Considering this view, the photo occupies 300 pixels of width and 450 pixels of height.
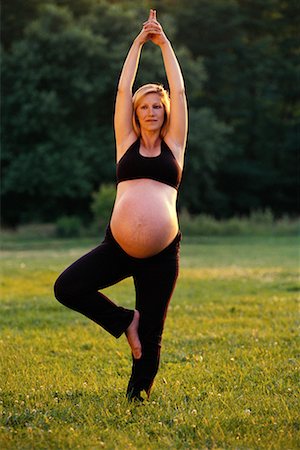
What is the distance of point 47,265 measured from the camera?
1972cm

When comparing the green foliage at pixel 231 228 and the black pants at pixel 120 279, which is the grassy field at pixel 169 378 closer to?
the black pants at pixel 120 279

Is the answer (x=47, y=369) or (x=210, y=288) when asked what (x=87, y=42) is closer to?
(x=210, y=288)

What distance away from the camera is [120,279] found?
5.40m

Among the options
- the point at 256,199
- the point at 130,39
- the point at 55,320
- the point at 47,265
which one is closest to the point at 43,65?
the point at 130,39

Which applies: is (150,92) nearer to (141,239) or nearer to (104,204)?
(141,239)

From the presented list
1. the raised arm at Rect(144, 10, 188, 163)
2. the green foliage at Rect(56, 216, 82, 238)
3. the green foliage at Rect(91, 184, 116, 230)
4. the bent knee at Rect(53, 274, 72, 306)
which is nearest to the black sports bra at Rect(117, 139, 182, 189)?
the raised arm at Rect(144, 10, 188, 163)

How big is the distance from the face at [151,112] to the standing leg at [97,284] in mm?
856

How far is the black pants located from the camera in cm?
525

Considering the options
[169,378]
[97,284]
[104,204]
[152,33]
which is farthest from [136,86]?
[97,284]

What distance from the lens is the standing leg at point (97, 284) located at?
5230 millimetres

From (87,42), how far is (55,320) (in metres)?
35.1

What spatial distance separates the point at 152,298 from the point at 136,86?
127 feet

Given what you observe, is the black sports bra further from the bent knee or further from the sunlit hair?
the bent knee

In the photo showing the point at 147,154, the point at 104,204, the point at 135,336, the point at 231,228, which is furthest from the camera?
the point at 231,228
